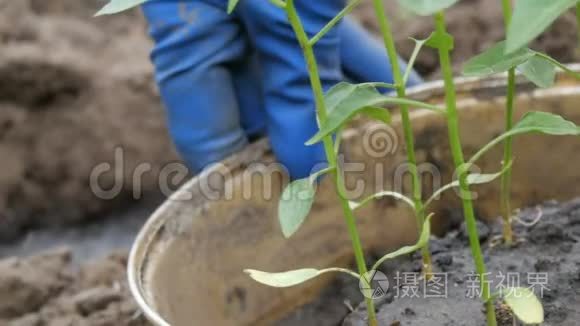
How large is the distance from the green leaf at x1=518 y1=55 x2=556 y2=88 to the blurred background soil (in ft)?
3.23

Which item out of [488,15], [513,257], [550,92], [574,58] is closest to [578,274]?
[513,257]

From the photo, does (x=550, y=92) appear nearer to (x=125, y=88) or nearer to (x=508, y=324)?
(x=508, y=324)

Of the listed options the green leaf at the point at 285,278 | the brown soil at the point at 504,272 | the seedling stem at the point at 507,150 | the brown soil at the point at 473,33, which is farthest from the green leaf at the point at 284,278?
the brown soil at the point at 473,33

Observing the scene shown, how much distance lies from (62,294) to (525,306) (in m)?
1.00

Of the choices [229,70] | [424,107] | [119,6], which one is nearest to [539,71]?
[424,107]

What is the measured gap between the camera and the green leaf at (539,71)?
0.81 meters

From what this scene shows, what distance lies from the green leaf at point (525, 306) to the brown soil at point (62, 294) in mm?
748

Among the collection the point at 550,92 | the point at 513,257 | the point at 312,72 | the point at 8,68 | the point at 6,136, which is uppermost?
the point at 312,72

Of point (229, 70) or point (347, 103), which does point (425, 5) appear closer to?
point (347, 103)

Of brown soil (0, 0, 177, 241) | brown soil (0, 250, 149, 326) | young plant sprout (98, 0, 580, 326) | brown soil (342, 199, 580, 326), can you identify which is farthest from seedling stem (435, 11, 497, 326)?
brown soil (0, 0, 177, 241)

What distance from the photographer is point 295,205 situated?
775 millimetres

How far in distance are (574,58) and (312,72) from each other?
3.94 feet

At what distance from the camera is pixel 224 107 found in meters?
1.20

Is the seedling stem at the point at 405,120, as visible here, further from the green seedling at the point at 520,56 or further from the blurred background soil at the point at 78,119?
the blurred background soil at the point at 78,119
